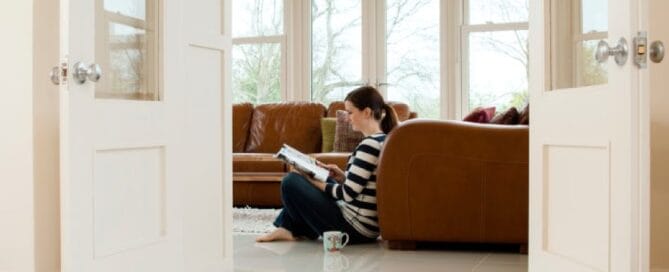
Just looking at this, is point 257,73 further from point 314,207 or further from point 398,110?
point 314,207

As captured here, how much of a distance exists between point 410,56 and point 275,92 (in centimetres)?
142

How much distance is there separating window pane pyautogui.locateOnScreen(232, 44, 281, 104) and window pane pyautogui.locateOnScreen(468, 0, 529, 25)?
195 cm

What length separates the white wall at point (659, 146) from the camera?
8.39ft

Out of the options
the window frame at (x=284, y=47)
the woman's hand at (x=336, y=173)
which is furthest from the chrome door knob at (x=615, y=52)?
the window frame at (x=284, y=47)

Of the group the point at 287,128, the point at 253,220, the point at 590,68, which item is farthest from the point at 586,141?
the point at 287,128

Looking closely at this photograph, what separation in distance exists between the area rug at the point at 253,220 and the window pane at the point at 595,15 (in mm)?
2685

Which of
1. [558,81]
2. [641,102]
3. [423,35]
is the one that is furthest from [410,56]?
[641,102]

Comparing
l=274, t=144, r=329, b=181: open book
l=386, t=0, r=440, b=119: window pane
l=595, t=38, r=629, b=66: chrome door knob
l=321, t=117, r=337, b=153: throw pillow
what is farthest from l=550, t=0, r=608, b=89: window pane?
l=386, t=0, r=440, b=119: window pane

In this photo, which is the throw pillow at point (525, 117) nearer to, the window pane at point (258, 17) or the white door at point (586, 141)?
the white door at point (586, 141)

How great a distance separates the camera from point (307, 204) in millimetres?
3877

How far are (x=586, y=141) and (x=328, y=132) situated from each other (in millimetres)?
3864

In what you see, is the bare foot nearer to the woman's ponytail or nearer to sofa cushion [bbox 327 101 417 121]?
the woman's ponytail

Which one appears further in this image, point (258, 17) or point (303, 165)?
point (258, 17)

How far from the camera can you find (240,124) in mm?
6387
